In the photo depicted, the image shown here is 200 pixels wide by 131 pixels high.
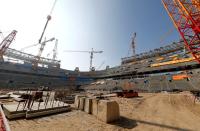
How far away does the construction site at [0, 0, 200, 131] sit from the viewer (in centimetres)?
904

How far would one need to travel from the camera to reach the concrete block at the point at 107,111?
372 inches

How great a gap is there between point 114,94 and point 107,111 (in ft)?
73.5

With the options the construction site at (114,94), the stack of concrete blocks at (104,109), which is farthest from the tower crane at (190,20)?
the stack of concrete blocks at (104,109)

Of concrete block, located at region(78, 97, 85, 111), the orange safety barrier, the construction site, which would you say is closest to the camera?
the construction site

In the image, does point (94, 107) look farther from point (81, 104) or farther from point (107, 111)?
point (81, 104)

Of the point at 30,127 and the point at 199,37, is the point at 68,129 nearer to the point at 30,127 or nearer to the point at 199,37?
the point at 30,127

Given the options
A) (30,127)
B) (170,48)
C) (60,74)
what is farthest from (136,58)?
(30,127)

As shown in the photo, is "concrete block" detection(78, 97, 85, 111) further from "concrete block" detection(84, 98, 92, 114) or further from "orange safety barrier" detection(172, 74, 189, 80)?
"orange safety barrier" detection(172, 74, 189, 80)

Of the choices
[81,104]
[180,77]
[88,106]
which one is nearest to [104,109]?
[88,106]

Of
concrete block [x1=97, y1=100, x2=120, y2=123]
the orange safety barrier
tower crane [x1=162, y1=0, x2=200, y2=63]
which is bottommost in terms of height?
concrete block [x1=97, y1=100, x2=120, y2=123]

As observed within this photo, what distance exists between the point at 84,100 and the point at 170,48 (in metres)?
66.5

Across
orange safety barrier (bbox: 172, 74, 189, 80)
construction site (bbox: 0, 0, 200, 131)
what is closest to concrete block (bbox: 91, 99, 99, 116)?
construction site (bbox: 0, 0, 200, 131)

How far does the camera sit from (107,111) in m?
9.44

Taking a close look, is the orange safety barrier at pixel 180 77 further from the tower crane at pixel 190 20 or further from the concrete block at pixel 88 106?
the concrete block at pixel 88 106
